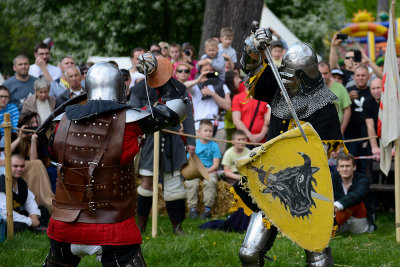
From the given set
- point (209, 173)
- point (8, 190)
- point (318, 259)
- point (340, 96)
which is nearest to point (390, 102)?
point (340, 96)

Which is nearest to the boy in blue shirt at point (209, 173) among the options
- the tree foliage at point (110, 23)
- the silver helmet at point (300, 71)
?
the silver helmet at point (300, 71)

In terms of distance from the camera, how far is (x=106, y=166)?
3908 mm

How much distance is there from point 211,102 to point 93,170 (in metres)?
4.78

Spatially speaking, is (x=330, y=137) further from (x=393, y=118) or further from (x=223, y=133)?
(x=223, y=133)

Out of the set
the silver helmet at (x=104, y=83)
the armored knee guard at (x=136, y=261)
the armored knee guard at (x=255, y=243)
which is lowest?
the armored knee guard at (x=255, y=243)

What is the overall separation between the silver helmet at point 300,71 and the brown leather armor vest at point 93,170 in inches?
55.3

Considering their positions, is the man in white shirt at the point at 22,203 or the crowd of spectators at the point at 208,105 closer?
the man in white shirt at the point at 22,203

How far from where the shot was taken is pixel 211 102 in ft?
28.0

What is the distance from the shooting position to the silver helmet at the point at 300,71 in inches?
184

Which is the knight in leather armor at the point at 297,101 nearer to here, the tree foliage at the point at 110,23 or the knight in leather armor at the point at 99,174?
the knight in leather armor at the point at 99,174

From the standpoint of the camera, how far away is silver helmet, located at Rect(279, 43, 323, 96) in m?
4.67

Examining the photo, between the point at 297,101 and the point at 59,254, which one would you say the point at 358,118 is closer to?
the point at 297,101

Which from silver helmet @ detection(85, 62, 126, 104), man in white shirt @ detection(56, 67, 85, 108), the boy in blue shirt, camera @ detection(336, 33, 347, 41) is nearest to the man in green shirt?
camera @ detection(336, 33, 347, 41)

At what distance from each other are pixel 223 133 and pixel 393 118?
8.53 feet
